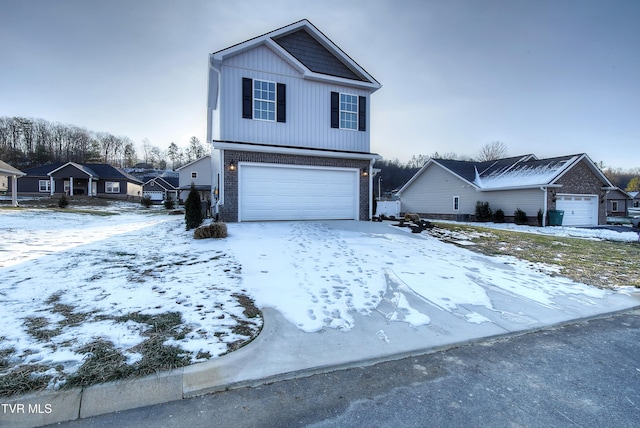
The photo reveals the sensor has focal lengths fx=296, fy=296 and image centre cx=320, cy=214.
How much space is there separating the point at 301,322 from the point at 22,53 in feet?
50.2

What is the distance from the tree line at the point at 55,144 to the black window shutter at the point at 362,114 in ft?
196

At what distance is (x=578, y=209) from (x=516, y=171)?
4611mm

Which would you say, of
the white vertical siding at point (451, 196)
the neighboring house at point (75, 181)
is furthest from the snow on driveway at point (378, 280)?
the neighboring house at point (75, 181)

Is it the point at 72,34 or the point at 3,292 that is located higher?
the point at 72,34

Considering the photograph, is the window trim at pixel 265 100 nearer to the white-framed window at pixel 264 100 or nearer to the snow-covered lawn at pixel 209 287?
the white-framed window at pixel 264 100

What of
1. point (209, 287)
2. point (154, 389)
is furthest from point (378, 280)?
point (154, 389)

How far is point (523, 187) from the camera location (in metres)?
19.6

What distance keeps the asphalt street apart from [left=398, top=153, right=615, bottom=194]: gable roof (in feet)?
64.3

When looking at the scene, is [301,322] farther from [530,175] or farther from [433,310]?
[530,175]

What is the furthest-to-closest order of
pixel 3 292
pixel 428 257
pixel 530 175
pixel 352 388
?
pixel 530 175
pixel 428 257
pixel 3 292
pixel 352 388

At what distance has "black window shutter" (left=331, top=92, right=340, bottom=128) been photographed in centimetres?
1205

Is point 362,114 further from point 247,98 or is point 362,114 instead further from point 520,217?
point 520,217

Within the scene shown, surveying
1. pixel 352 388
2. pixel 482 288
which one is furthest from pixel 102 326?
pixel 482 288

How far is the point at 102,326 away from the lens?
125 inches
